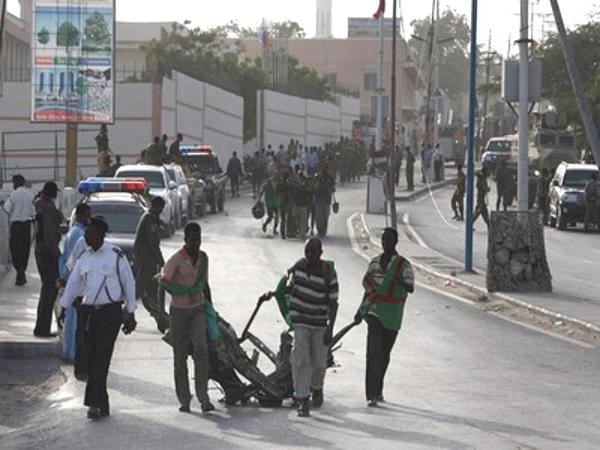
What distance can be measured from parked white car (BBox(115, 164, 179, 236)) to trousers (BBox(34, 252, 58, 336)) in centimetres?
1952

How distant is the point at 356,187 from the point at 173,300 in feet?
203

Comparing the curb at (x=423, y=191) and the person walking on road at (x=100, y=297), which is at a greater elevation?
the person walking on road at (x=100, y=297)

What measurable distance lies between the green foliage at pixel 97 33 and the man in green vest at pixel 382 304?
109 feet

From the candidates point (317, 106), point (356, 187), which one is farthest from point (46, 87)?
point (317, 106)

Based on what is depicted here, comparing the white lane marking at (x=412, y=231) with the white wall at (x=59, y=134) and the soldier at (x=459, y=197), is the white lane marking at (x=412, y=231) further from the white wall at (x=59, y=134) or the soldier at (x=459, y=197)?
the white wall at (x=59, y=134)

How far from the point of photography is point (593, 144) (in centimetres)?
2781

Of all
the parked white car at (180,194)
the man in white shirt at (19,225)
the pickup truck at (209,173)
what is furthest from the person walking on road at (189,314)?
the pickup truck at (209,173)


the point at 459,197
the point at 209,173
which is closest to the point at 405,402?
the point at 209,173

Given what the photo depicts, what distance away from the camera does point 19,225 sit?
92.0ft

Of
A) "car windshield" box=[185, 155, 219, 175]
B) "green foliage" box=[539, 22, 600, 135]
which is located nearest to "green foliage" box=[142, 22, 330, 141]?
"green foliage" box=[539, 22, 600, 135]

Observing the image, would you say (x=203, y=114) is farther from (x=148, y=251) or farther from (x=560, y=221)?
(x=148, y=251)

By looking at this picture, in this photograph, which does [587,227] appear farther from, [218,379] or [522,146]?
[218,379]

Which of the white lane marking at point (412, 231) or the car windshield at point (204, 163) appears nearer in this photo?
the white lane marking at point (412, 231)

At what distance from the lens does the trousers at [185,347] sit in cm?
1488
